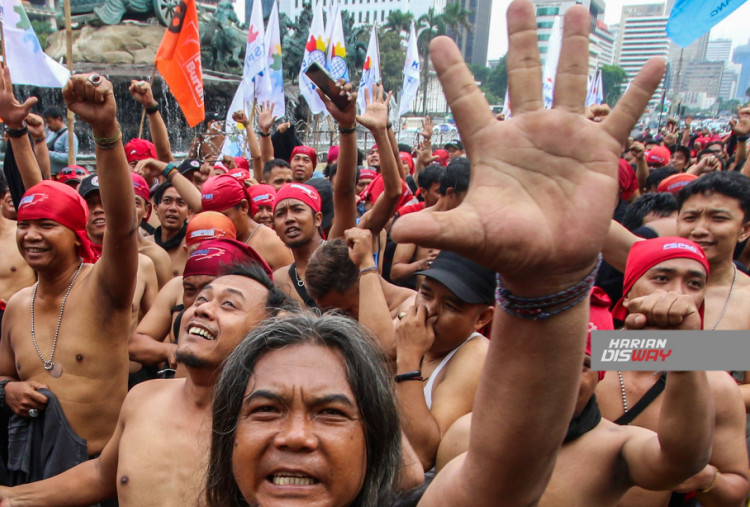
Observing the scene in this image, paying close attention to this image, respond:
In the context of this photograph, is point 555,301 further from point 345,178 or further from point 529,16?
point 345,178

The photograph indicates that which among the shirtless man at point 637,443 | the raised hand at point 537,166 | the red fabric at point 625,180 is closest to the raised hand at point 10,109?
the shirtless man at point 637,443

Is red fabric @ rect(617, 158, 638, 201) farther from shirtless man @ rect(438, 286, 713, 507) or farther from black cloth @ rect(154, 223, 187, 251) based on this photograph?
shirtless man @ rect(438, 286, 713, 507)

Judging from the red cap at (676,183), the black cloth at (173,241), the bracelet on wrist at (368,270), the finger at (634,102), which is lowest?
the black cloth at (173,241)

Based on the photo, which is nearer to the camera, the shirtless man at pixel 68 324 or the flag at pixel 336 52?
the shirtless man at pixel 68 324

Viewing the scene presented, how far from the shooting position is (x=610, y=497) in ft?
5.88

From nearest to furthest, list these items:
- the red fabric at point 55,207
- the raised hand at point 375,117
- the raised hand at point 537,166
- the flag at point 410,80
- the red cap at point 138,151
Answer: the raised hand at point 537,166 < the red fabric at point 55,207 < the raised hand at point 375,117 < the red cap at point 138,151 < the flag at point 410,80

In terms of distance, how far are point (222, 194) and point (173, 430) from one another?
279 cm

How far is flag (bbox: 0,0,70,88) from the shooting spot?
545 cm

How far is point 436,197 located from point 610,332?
15.0 ft

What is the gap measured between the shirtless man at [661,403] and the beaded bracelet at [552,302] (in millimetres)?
1072

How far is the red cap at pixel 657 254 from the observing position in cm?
241

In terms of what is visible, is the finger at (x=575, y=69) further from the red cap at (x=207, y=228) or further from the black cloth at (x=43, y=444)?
the red cap at (x=207, y=228)

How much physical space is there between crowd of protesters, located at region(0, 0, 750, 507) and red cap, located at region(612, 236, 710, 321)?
10mm

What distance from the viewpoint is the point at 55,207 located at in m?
3.04
